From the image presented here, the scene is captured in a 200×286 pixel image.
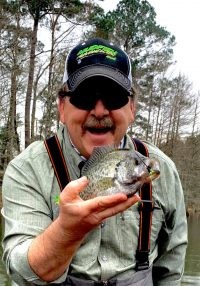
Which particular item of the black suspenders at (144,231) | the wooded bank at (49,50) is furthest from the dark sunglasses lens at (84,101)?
the wooded bank at (49,50)

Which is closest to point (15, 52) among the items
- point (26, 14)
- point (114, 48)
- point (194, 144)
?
point (26, 14)

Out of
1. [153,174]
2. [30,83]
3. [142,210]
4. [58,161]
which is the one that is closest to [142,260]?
[142,210]

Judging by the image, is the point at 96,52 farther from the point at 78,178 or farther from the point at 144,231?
the point at 144,231

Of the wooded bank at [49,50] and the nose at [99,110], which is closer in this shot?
the nose at [99,110]

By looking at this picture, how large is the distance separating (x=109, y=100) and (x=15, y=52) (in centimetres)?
2798

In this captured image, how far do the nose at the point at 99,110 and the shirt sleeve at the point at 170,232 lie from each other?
59cm

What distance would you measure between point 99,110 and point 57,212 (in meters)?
0.55

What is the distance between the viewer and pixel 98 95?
2.75 metres

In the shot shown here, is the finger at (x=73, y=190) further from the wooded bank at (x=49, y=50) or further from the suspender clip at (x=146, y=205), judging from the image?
the wooded bank at (x=49, y=50)

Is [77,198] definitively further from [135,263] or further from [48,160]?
[135,263]

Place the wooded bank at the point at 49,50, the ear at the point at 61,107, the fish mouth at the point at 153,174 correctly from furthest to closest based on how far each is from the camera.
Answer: the wooded bank at the point at 49,50 → the ear at the point at 61,107 → the fish mouth at the point at 153,174

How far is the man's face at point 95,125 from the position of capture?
105 inches

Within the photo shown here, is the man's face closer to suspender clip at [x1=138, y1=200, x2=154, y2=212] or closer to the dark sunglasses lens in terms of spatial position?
the dark sunglasses lens

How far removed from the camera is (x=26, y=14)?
3250 cm
